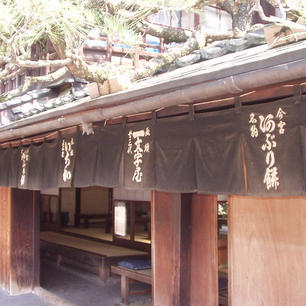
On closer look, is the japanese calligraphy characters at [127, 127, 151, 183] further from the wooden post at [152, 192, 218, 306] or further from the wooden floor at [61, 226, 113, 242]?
the wooden floor at [61, 226, 113, 242]

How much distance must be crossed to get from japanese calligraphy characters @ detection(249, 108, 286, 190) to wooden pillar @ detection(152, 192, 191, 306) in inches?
101

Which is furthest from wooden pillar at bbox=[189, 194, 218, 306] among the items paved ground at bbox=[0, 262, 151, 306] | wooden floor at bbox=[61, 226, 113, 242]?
wooden floor at bbox=[61, 226, 113, 242]

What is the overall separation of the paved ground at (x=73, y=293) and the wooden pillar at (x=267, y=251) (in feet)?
13.5

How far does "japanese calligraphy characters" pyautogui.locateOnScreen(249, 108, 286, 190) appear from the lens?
3.90 m

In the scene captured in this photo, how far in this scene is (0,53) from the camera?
7.84 m

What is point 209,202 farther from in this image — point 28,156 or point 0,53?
point 0,53

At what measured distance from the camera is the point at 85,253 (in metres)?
11.7

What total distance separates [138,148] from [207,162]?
1257mm

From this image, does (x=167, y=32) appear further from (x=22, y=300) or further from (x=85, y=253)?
(x=22, y=300)

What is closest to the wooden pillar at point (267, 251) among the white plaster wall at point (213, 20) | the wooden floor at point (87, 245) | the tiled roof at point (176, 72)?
the tiled roof at point (176, 72)

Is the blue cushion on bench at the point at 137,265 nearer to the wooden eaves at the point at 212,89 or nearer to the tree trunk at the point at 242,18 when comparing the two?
the wooden eaves at the point at 212,89

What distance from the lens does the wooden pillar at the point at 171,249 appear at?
20.8 feet

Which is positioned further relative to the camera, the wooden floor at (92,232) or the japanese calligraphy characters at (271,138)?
the wooden floor at (92,232)

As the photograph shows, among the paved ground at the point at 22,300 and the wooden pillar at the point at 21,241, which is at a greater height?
the wooden pillar at the point at 21,241
